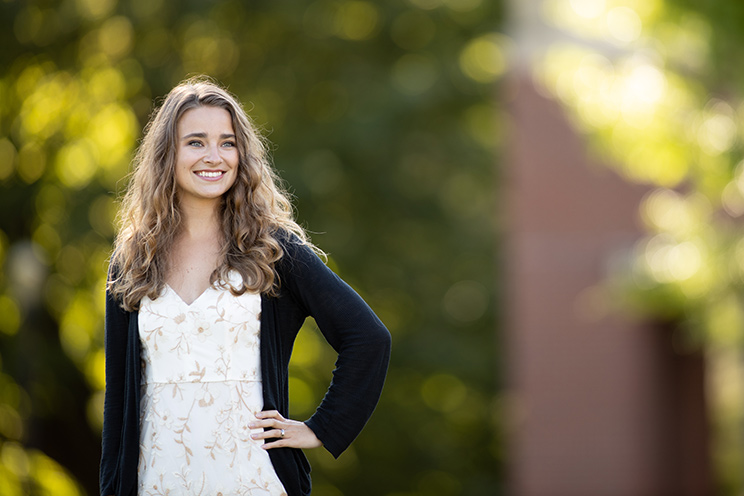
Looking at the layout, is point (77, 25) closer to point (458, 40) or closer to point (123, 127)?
point (123, 127)

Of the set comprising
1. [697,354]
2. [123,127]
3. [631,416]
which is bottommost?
[631,416]

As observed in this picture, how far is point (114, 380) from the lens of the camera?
8.04ft

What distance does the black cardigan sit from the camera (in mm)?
2371

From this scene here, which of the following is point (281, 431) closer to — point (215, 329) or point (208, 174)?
point (215, 329)

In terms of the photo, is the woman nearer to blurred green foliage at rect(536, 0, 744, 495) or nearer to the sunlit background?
the sunlit background

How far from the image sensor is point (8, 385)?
345 inches

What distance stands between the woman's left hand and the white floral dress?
24mm

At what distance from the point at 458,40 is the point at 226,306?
31.9ft

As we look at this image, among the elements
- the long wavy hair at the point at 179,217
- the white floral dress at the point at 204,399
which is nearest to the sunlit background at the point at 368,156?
the long wavy hair at the point at 179,217

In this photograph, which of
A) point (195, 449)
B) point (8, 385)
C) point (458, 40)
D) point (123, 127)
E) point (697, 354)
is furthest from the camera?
point (697, 354)

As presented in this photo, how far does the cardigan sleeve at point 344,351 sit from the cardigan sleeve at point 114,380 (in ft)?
1.51

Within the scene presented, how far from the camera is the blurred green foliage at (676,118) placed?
7.78m

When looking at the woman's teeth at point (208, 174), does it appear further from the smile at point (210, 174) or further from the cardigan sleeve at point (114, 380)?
the cardigan sleeve at point (114, 380)

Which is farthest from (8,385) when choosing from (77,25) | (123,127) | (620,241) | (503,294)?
(620,241)
